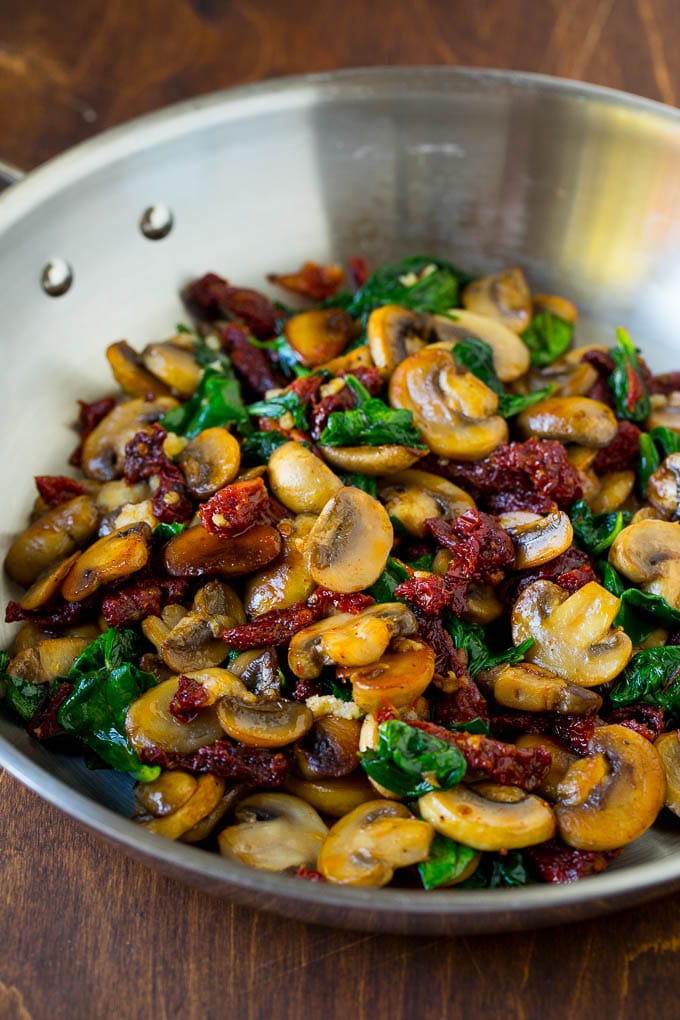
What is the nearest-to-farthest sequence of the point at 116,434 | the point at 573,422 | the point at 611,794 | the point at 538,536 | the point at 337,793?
the point at 611,794, the point at 337,793, the point at 538,536, the point at 573,422, the point at 116,434

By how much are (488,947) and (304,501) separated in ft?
4.11

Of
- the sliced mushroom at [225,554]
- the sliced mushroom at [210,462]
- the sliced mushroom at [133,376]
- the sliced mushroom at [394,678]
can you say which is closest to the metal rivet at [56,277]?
the sliced mushroom at [133,376]

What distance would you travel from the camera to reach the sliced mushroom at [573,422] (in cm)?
316

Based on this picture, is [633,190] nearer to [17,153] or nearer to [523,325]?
[523,325]

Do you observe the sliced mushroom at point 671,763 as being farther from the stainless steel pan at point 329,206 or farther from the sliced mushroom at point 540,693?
the stainless steel pan at point 329,206

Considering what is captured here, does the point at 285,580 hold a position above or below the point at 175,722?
above

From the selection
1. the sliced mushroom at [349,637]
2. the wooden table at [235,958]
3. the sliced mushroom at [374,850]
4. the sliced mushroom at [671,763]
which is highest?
the sliced mushroom at [349,637]

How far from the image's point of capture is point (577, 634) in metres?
2.69

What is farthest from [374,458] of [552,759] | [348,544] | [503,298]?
[503,298]

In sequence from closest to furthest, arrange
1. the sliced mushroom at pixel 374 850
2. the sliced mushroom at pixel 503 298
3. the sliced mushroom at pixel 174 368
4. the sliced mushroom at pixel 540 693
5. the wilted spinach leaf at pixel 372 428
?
the sliced mushroom at pixel 374 850 → the sliced mushroom at pixel 540 693 → the wilted spinach leaf at pixel 372 428 → the sliced mushroom at pixel 174 368 → the sliced mushroom at pixel 503 298

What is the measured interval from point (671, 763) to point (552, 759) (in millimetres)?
313

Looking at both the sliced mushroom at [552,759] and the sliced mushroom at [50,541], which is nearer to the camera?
the sliced mushroom at [552,759]

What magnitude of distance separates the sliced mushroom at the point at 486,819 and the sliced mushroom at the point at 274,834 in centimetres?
29

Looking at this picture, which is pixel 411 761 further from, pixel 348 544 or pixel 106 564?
pixel 106 564
